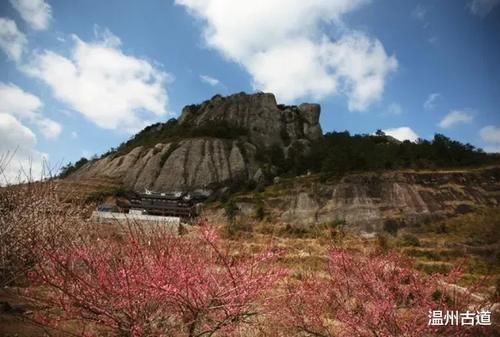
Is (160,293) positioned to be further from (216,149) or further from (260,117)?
(260,117)

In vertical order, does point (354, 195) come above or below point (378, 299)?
above

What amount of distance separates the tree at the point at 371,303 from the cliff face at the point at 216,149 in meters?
58.4

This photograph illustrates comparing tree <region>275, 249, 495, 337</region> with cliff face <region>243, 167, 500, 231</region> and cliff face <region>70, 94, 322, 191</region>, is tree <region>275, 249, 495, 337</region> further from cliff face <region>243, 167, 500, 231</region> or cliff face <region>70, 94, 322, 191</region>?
cliff face <region>70, 94, 322, 191</region>

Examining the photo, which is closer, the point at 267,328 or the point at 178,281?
the point at 178,281

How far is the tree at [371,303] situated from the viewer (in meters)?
7.93

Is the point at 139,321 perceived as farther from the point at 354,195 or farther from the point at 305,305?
the point at 354,195

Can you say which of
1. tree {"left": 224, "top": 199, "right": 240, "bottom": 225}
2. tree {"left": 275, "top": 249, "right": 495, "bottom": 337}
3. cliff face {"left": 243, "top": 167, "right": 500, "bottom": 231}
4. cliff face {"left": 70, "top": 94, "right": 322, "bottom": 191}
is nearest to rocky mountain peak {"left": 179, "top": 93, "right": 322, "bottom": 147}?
cliff face {"left": 70, "top": 94, "right": 322, "bottom": 191}

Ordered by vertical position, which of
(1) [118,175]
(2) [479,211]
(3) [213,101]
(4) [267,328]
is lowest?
(4) [267,328]

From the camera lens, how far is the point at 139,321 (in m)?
5.58

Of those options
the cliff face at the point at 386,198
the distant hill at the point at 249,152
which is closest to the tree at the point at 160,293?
the cliff face at the point at 386,198

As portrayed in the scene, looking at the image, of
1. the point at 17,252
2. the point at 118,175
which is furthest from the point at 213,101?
the point at 17,252

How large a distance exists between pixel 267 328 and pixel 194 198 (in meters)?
53.8

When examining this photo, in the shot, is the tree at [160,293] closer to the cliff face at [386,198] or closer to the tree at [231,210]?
the cliff face at [386,198]

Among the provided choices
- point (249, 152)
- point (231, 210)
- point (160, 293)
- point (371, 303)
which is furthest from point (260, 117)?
point (160, 293)
